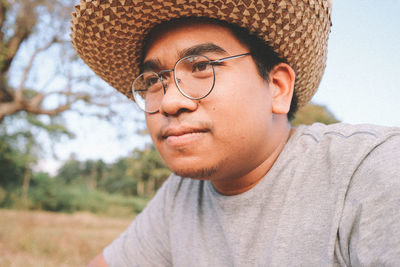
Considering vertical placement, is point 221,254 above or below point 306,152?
below

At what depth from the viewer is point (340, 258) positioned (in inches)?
39.6

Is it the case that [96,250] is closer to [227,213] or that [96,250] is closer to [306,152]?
[227,213]

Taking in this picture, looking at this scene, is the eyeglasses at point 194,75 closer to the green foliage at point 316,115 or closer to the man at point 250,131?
the man at point 250,131

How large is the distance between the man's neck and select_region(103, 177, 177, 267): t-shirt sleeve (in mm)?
555

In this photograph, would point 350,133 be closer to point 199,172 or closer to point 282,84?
point 282,84

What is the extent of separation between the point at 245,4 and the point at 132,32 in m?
0.61

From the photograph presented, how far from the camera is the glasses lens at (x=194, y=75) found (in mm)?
1251

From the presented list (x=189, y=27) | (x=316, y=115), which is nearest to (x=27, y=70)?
(x=316, y=115)

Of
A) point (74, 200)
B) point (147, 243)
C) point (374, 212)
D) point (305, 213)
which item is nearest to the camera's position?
point (374, 212)

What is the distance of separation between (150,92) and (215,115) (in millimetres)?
480

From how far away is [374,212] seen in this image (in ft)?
2.88

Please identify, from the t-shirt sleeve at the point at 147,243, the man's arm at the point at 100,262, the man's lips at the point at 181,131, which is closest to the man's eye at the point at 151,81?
the man's lips at the point at 181,131

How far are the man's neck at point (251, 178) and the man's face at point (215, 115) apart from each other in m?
0.07

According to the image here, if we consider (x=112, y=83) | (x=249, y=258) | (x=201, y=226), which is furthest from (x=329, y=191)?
(x=112, y=83)
